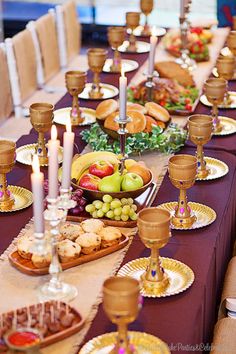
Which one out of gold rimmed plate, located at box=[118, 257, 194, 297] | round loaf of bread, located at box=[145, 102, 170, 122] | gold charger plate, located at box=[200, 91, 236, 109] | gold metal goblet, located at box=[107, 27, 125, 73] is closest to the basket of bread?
round loaf of bread, located at box=[145, 102, 170, 122]

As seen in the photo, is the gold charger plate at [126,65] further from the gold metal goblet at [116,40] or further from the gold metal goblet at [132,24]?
the gold metal goblet at [132,24]

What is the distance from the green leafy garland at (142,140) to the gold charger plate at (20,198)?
457 mm

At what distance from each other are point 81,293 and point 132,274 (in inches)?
6.9

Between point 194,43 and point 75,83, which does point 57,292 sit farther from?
point 194,43

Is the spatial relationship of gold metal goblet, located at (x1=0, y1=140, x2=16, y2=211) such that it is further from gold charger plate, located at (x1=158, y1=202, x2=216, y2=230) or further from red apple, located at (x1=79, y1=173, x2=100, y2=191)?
gold charger plate, located at (x1=158, y1=202, x2=216, y2=230)

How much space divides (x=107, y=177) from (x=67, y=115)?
0.99 meters

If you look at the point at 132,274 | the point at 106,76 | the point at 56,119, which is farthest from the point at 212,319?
the point at 106,76

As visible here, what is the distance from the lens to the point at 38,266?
2279 millimetres

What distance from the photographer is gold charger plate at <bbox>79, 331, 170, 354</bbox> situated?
75.6 inches

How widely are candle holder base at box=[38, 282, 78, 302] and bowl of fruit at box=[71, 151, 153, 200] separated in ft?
1.65

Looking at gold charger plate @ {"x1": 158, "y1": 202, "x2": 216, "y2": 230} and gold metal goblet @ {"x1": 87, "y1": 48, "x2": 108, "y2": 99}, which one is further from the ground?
gold metal goblet @ {"x1": 87, "y1": 48, "x2": 108, "y2": 99}

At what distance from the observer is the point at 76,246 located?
92.6 inches

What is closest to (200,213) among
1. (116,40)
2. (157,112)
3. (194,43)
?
(157,112)

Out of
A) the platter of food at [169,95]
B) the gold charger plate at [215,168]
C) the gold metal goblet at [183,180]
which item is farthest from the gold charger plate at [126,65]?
the gold metal goblet at [183,180]
